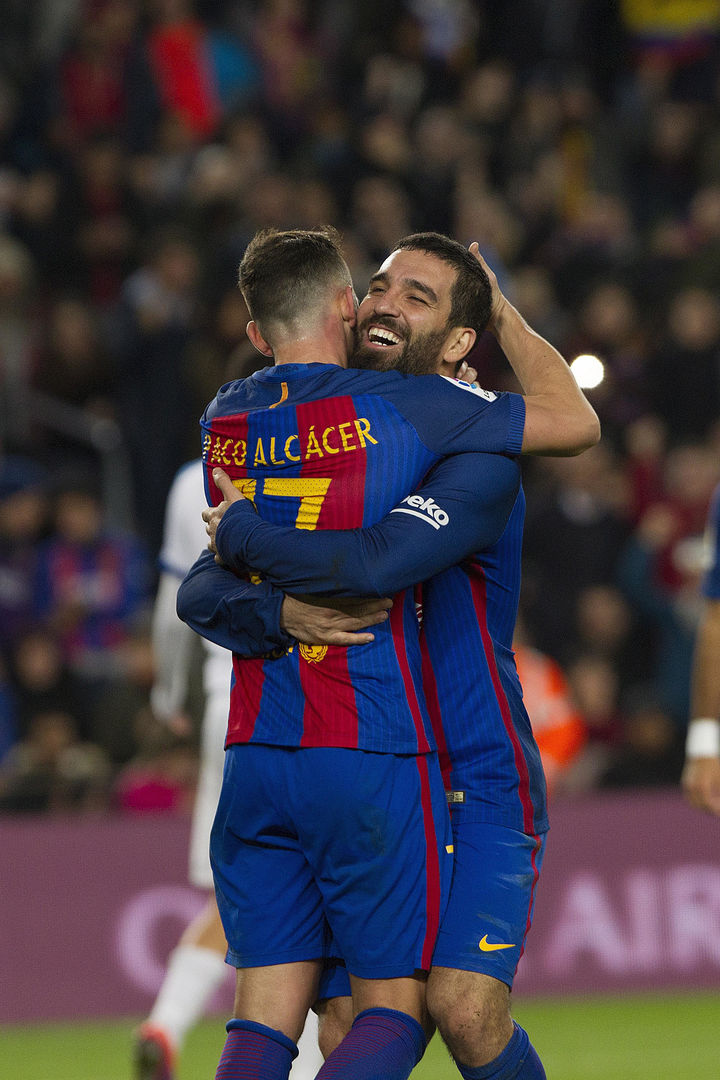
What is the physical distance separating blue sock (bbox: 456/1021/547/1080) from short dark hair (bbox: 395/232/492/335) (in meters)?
1.56

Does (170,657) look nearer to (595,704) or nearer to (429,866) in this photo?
(429,866)

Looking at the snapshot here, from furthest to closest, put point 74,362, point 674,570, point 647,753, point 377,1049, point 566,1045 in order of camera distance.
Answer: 1. point 74,362
2. point 674,570
3. point 647,753
4. point 566,1045
5. point 377,1049

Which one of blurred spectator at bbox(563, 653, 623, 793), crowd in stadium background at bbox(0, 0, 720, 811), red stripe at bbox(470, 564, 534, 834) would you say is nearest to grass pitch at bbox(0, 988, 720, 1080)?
crowd in stadium background at bbox(0, 0, 720, 811)

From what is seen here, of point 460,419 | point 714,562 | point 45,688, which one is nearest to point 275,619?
point 460,419

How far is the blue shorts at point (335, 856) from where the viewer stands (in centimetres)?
347

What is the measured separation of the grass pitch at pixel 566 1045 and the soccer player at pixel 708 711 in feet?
4.55

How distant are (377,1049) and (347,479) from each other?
1.14 metres

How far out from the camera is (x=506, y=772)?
375 cm

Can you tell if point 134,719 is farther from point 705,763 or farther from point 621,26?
point 621,26

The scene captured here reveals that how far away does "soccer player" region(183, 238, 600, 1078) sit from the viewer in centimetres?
352

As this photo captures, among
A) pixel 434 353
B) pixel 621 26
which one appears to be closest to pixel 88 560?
pixel 434 353

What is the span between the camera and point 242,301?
33.9 feet

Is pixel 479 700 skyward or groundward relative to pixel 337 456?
groundward

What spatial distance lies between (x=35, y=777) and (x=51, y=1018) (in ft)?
3.62
